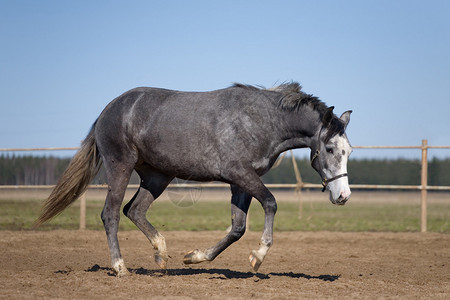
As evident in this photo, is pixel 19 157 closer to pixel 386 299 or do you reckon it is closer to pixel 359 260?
pixel 359 260

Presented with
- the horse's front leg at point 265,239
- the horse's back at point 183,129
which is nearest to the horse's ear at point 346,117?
the horse's back at point 183,129

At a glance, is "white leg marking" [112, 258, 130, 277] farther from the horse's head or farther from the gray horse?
the horse's head

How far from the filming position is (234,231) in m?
5.52

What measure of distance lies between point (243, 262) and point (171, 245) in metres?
Answer: 2.36

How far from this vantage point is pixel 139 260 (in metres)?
7.43

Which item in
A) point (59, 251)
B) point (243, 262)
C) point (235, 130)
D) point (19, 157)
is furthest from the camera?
point (19, 157)

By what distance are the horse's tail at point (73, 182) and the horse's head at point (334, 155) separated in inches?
109

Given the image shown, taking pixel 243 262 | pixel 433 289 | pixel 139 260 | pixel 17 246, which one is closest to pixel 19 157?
pixel 17 246

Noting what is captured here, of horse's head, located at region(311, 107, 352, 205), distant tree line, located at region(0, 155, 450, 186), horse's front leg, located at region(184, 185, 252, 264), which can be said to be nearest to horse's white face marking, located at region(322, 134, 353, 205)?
horse's head, located at region(311, 107, 352, 205)

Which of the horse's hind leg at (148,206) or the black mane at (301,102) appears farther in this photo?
the horse's hind leg at (148,206)

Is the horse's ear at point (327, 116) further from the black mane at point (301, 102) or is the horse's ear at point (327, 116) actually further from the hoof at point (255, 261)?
the hoof at point (255, 261)

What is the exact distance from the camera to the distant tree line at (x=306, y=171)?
484 inches

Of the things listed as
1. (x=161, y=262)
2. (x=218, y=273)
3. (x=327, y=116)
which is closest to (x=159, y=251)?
(x=161, y=262)

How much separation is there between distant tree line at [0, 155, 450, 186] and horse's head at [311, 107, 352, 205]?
724cm
